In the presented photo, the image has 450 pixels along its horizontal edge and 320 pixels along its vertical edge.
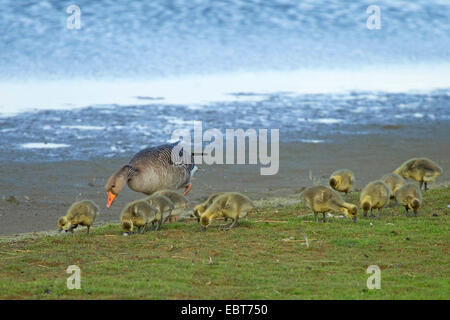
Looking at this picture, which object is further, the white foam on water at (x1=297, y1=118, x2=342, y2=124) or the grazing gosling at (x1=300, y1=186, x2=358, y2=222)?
the white foam on water at (x1=297, y1=118, x2=342, y2=124)

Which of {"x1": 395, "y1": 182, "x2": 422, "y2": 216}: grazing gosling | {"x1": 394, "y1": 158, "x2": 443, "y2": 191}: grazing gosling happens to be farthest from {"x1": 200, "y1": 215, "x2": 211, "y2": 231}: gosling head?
{"x1": 394, "y1": 158, "x2": 443, "y2": 191}: grazing gosling

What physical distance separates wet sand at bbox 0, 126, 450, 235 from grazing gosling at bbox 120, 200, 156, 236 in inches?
63.5

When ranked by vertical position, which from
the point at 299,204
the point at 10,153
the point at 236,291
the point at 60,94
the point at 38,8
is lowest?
the point at 236,291

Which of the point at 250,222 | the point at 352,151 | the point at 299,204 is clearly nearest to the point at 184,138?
the point at 352,151

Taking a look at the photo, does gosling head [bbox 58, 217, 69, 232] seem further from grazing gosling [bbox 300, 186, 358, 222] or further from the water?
the water

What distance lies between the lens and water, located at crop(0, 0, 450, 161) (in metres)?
15.2

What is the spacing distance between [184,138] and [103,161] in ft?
6.09

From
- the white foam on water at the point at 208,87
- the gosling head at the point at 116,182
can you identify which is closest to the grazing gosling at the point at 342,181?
the gosling head at the point at 116,182

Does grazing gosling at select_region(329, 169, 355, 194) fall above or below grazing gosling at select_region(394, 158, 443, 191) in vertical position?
below

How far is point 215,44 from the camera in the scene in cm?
2316

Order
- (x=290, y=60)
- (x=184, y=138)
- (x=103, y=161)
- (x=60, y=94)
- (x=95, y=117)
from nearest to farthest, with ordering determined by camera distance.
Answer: (x=103, y=161) → (x=184, y=138) → (x=95, y=117) → (x=60, y=94) → (x=290, y=60)

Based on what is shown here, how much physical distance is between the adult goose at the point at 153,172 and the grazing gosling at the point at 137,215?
152 cm

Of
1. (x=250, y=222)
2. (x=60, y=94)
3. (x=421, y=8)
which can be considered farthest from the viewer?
(x=421, y=8)

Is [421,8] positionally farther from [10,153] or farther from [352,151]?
[10,153]
